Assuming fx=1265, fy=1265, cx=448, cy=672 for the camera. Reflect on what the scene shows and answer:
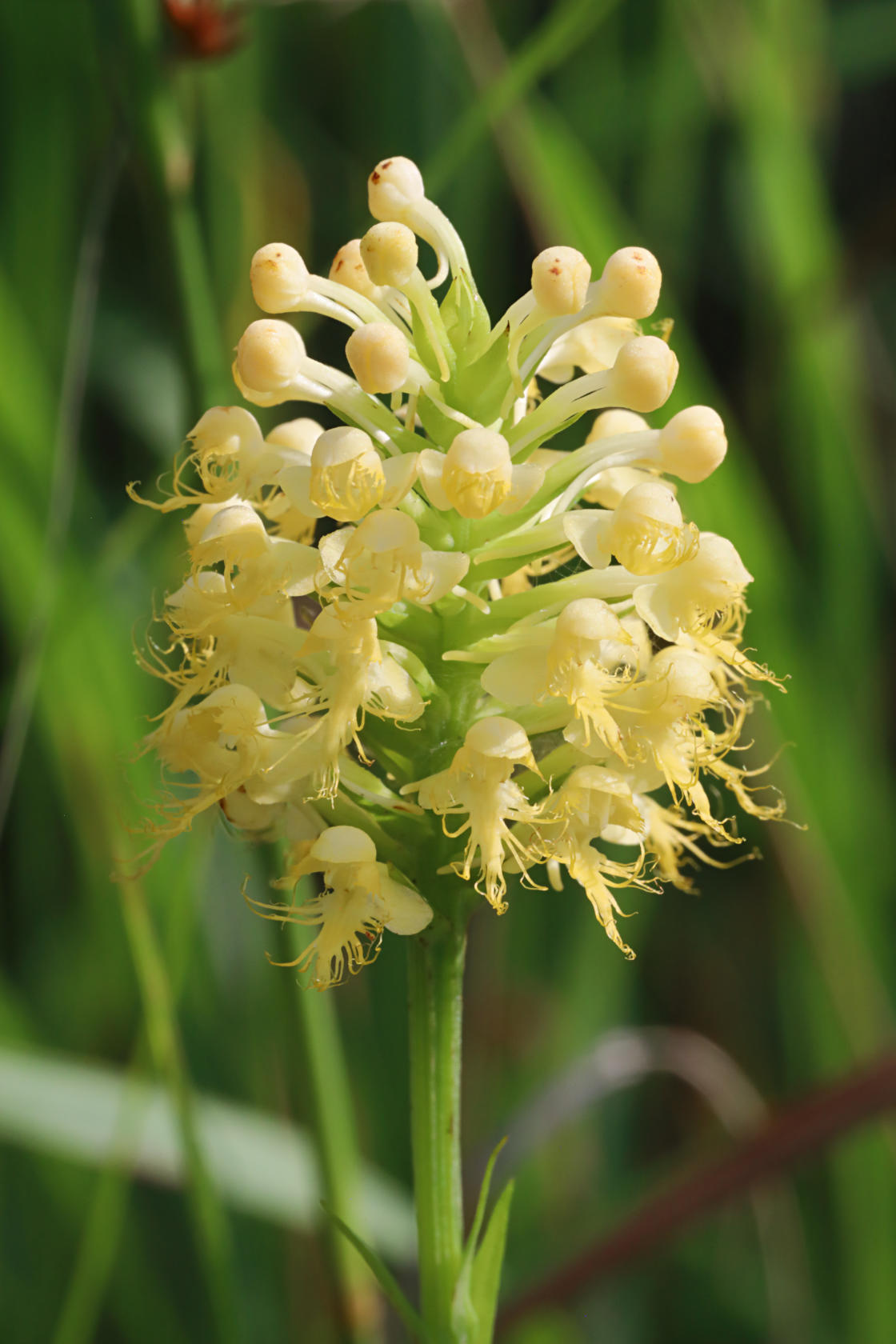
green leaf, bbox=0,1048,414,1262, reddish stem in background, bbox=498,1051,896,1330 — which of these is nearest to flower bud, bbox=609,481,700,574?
reddish stem in background, bbox=498,1051,896,1330

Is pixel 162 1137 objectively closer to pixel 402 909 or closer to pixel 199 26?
pixel 402 909

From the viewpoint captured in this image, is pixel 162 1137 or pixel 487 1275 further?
pixel 162 1137

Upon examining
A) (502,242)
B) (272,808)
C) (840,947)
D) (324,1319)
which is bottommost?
(324,1319)

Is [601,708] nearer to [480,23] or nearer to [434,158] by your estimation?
[434,158]

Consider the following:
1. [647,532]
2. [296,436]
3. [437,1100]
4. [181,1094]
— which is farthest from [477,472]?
[181,1094]

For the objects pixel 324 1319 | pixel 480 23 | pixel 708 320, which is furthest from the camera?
pixel 708 320

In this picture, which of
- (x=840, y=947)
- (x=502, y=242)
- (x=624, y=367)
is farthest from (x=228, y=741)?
(x=502, y=242)

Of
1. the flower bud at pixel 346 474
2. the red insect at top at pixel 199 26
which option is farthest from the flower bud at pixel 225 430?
the red insect at top at pixel 199 26

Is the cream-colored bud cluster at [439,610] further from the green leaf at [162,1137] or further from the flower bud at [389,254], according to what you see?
the green leaf at [162,1137]
